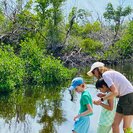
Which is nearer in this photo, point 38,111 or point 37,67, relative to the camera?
point 38,111

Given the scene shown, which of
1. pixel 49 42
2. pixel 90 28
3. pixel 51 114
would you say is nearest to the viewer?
pixel 51 114

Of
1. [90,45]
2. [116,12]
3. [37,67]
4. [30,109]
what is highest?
[116,12]

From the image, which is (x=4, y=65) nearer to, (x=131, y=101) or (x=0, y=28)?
(x=131, y=101)

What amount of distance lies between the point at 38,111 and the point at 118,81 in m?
7.43

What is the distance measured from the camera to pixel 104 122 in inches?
281

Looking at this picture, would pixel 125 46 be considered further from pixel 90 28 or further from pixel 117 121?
pixel 117 121

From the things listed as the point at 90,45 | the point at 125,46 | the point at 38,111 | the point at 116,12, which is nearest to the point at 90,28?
the point at 125,46

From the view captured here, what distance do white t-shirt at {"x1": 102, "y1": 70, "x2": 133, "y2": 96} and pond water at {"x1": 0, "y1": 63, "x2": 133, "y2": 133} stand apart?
390 cm

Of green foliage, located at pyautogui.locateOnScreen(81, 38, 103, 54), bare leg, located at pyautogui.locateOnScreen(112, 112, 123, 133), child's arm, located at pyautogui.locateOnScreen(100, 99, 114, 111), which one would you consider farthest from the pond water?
green foliage, located at pyautogui.locateOnScreen(81, 38, 103, 54)

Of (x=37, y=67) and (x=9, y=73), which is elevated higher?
(x=37, y=67)

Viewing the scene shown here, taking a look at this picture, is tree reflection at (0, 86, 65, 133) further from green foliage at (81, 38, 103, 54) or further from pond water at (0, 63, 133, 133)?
green foliage at (81, 38, 103, 54)

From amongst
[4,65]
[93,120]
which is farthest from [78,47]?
[93,120]

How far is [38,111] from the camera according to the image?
46.0 feet

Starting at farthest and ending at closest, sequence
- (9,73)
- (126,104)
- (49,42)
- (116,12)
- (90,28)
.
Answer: (116,12) < (90,28) < (49,42) < (9,73) < (126,104)
